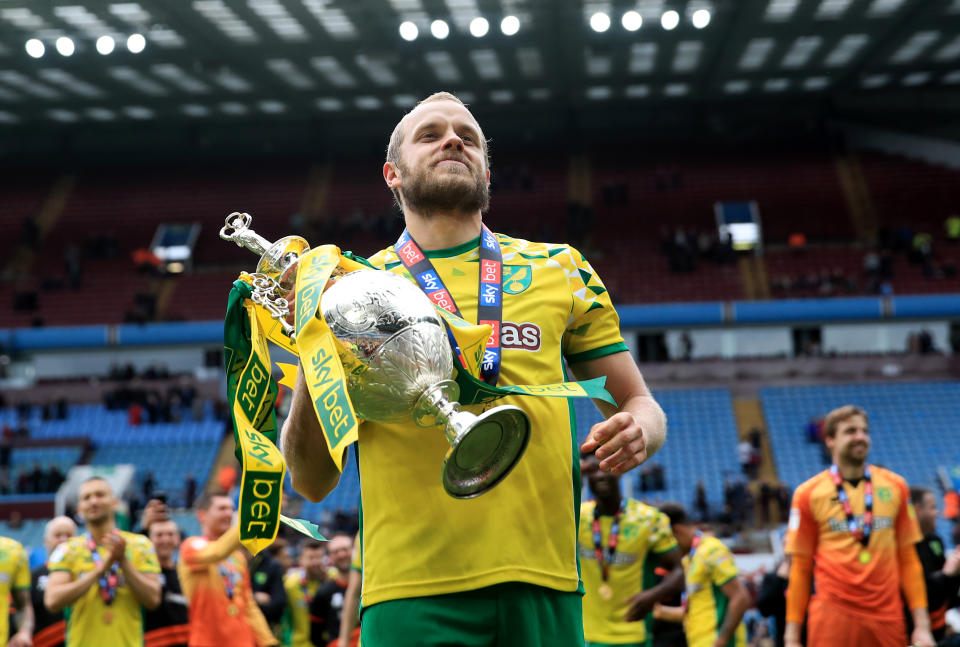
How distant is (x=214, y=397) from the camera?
29406 millimetres

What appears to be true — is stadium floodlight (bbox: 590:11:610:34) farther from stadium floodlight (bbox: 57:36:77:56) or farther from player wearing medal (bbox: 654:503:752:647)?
player wearing medal (bbox: 654:503:752:647)

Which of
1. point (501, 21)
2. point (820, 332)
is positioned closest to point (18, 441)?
point (501, 21)

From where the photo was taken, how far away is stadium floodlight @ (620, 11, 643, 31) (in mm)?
26281

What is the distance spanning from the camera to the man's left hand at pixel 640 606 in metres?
5.79

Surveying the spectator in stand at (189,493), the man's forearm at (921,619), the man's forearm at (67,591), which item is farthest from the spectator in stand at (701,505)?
the man's forearm at (67,591)

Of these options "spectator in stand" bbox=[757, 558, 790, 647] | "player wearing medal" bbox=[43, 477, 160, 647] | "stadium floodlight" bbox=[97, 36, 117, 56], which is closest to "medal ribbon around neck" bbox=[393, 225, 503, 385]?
"player wearing medal" bbox=[43, 477, 160, 647]

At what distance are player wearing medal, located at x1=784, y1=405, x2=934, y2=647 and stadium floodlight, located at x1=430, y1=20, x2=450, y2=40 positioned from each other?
73.7 feet

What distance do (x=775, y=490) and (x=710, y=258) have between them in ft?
39.3

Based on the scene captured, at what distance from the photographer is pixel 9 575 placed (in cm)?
647

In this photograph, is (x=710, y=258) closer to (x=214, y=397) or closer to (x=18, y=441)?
(x=214, y=397)

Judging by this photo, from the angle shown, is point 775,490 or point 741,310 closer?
point 775,490

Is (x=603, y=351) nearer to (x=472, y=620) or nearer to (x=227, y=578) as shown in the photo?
(x=472, y=620)

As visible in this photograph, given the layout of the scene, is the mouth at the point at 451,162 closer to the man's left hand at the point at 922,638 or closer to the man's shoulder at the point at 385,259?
the man's shoulder at the point at 385,259

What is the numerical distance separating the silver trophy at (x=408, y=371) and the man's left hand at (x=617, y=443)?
13cm
